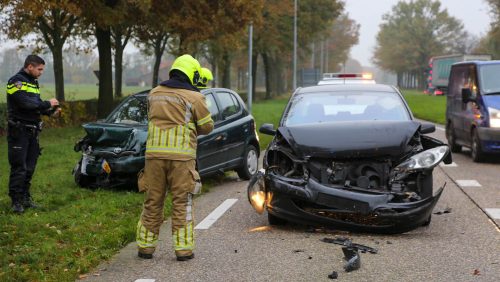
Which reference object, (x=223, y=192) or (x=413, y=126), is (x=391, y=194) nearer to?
(x=413, y=126)

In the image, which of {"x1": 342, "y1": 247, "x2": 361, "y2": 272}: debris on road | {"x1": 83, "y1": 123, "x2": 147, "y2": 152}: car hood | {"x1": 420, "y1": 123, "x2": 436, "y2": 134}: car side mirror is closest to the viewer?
{"x1": 342, "y1": 247, "x2": 361, "y2": 272}: debris on road

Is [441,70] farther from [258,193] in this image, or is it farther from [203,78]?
[203,78]

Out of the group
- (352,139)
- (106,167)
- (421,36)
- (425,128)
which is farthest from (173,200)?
(421,36)

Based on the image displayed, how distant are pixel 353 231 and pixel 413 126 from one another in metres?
1.33

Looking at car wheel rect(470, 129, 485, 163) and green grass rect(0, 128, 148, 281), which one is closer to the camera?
green grass rect(0, 128, 148, 281)

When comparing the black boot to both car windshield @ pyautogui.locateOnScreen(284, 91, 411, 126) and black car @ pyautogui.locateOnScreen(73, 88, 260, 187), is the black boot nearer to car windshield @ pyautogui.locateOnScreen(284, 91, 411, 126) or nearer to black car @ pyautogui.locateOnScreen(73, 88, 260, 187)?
black car @ pyautogui.locateOnScreen(73, 88, 260, 187)

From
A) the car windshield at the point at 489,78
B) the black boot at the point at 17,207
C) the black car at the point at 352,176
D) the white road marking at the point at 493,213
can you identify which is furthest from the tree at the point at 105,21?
the white road marking at the point at 493,213

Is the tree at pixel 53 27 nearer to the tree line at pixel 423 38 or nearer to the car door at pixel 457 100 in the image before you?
the car door at pixel 457 100

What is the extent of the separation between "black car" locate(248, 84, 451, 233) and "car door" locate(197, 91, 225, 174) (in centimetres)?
253

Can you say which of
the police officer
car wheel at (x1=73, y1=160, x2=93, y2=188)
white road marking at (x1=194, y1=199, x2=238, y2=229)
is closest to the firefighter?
white road marking at (x1=194, y1=199, x2=238, y2=229)

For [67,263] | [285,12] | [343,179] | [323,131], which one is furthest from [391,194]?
[285,12]

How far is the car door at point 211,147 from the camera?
963cm

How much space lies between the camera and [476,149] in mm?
12867

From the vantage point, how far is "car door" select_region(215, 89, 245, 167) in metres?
10.4
